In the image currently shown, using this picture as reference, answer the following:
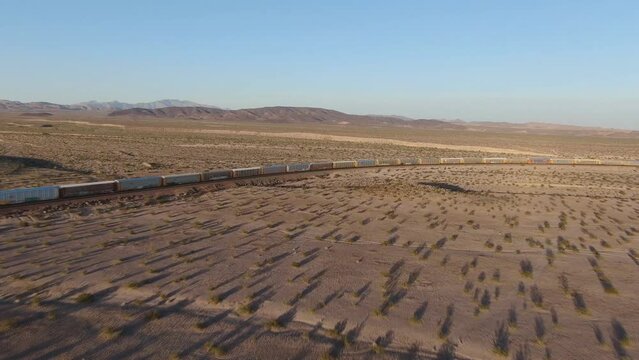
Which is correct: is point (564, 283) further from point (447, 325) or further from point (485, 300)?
point (447, 325)

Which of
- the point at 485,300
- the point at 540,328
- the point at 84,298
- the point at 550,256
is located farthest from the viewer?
the point at 550,256

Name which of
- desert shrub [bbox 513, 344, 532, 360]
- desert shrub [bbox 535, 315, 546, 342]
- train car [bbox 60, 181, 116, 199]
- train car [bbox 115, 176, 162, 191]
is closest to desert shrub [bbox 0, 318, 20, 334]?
desert shrub [bbox 513, 344, 532, 360]

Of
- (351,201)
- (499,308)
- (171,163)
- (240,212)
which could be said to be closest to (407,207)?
(351,201)

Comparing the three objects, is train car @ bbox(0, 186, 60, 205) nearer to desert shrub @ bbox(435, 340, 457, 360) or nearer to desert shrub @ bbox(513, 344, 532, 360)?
desert shrub @ bbox(435, 340, 457, 360)

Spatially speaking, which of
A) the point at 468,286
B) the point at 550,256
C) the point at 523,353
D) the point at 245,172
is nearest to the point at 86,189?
the point at 245,172

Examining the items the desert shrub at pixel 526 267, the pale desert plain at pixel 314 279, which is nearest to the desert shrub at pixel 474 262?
the pale desert plain at pixel 314 279
